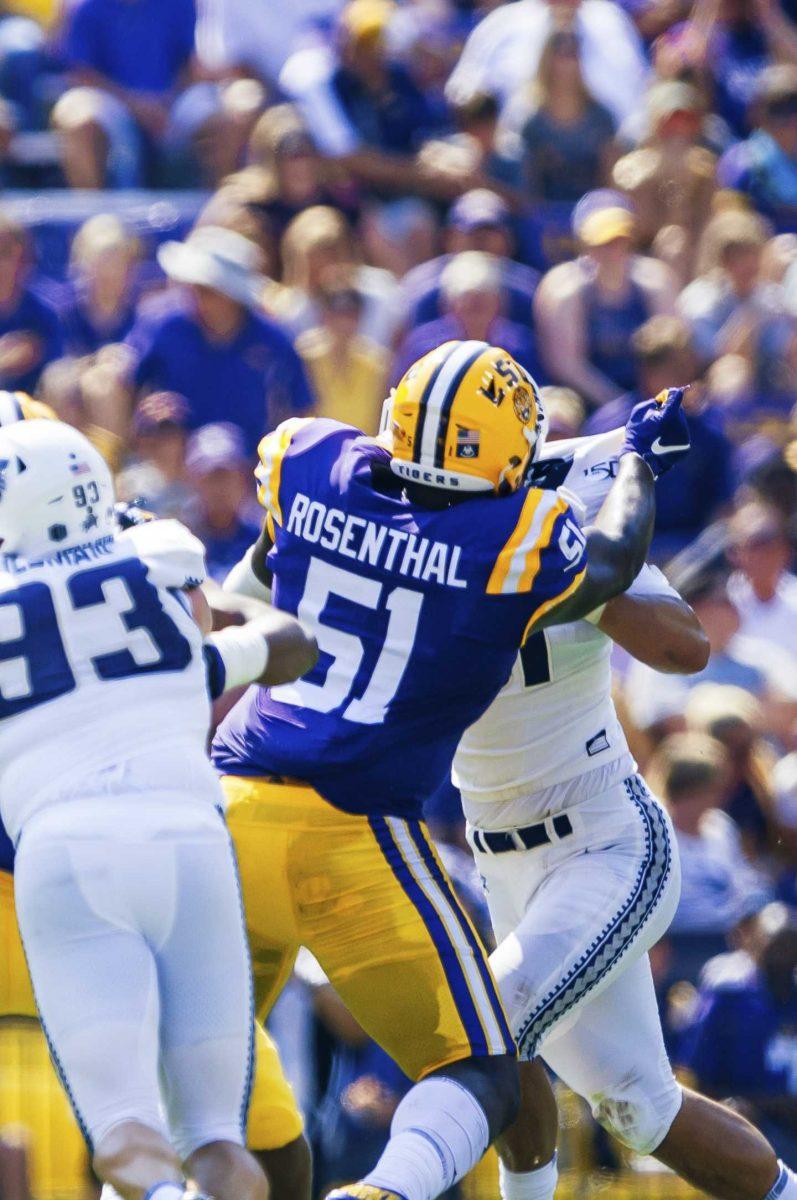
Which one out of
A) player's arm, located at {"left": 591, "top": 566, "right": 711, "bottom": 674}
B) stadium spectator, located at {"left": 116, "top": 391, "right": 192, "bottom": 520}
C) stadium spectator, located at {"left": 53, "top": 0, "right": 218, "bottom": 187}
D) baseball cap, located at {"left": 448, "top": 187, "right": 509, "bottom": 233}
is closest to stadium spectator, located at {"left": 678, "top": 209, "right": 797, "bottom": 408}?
baseball cap, located at {"left": 448, "top": 187, "right": 509, "bottom": 233}

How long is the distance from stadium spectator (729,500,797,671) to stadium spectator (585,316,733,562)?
35 centimetres

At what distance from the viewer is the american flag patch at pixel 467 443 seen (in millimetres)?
4793

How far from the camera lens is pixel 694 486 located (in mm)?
9047

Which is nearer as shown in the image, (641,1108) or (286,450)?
(286,450)

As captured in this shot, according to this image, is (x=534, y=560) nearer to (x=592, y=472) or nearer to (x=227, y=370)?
(x=592, y=472)

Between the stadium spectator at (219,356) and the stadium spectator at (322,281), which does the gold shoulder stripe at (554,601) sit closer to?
the stadium spectator at (219,356)

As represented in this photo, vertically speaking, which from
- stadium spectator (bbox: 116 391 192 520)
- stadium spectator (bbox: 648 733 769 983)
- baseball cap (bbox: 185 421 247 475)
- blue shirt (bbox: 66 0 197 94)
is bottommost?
stadium spectator (bbox: 648 733 769 983)

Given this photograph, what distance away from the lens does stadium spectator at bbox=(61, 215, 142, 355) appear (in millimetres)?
9633

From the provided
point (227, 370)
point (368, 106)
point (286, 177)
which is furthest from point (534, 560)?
point (368, 106)

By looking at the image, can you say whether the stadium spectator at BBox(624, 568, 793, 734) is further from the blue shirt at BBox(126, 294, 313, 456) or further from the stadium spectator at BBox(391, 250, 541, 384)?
the blue shirt at BBox(126, 294, 313, 456)

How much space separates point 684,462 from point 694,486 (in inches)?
6.3

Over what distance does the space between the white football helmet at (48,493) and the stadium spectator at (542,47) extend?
20.8ft

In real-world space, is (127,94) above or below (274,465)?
below

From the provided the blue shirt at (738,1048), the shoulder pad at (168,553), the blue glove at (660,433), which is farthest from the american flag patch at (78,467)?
the blue shirt at (738,1048)
